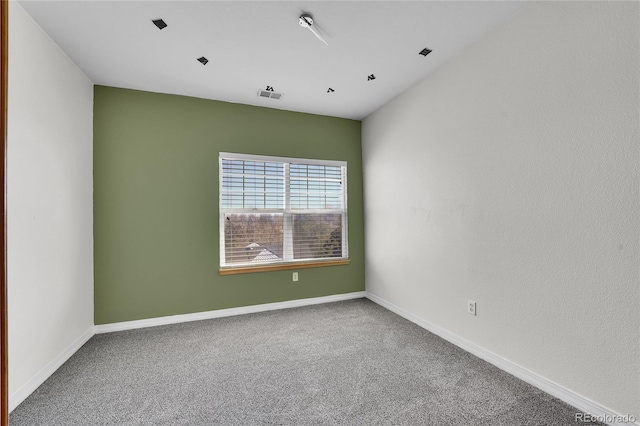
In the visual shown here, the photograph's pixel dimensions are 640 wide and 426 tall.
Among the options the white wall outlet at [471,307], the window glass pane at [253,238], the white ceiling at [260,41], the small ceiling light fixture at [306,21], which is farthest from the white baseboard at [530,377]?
the small ceiling light fixture at [306,21]

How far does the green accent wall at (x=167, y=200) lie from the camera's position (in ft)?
9.93

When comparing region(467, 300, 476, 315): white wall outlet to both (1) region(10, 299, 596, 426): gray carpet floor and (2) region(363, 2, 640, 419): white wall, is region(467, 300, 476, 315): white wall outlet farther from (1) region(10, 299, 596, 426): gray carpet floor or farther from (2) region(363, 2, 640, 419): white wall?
(1) region(10, 299, 596, 426): gray carpet floor

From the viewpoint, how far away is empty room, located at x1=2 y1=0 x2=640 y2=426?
66.0 inches

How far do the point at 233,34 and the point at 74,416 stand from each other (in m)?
2.83

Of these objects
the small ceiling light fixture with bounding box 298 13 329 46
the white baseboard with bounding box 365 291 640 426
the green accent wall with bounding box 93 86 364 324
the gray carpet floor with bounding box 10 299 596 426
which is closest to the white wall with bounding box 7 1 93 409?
the green accent wall with bounding box 93 86 364 324

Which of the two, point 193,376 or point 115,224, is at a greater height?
point 115,224

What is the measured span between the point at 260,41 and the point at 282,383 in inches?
105

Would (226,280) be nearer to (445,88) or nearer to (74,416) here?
(74,416)

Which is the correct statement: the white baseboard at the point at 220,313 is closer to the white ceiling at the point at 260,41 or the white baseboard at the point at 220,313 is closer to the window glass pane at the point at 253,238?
the window glass pane at the point at 253,238

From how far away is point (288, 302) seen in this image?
147 inches

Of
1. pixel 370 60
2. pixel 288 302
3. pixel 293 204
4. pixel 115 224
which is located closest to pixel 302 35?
pixel 370 60

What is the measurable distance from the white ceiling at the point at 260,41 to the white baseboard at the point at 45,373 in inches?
90.2

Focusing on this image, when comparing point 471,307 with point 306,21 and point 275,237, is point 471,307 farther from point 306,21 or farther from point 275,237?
point 306,21

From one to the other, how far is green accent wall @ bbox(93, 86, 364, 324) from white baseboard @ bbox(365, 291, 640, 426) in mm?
1792
